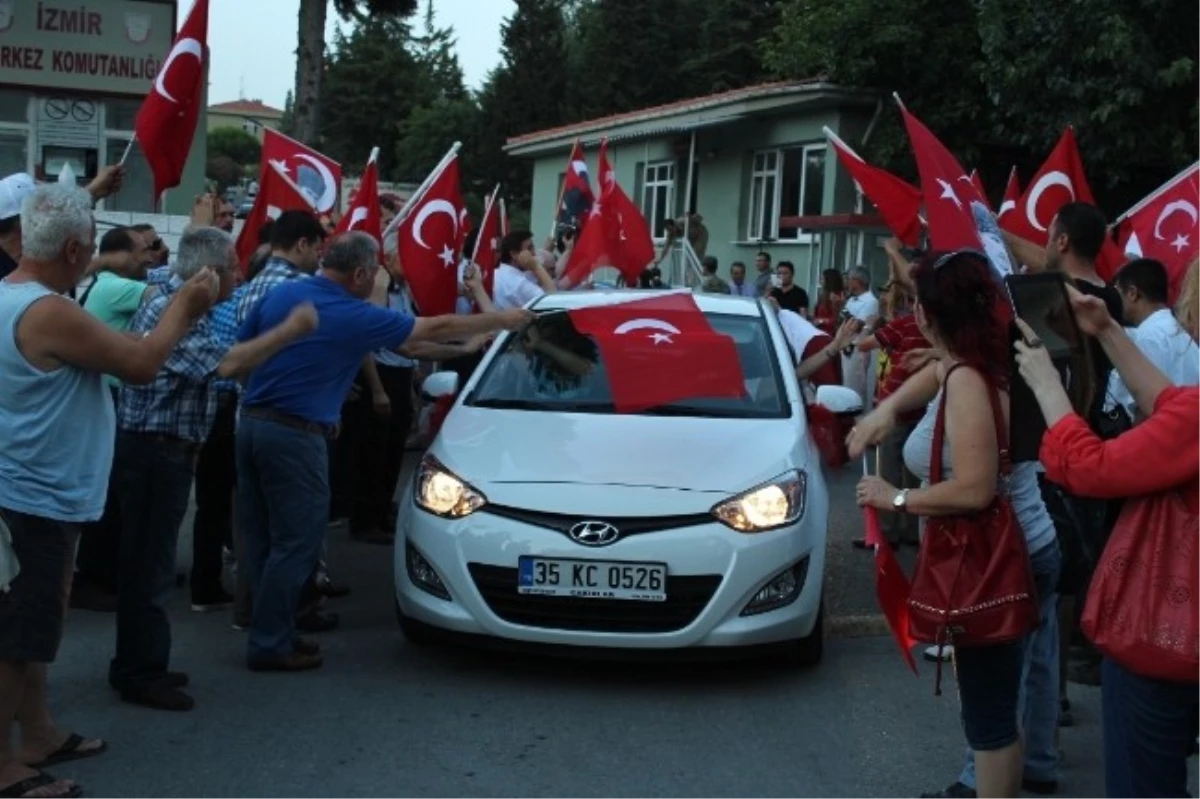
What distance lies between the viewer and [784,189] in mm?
24156

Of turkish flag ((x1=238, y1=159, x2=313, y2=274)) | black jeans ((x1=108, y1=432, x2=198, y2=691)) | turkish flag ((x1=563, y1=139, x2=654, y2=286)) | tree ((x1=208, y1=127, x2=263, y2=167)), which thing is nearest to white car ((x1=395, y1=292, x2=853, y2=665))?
black jeans ((x1=108, y1=432, x2=198, y2=691))

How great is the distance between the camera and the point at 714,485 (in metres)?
6.25

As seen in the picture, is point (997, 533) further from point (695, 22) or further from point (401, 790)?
point (695, 22)

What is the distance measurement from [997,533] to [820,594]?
7.89ft

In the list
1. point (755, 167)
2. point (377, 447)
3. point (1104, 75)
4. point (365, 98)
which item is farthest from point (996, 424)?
point (365, 98)

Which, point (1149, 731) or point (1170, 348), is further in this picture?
point (1170, 348)

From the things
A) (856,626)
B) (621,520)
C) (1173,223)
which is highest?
(1173,223)

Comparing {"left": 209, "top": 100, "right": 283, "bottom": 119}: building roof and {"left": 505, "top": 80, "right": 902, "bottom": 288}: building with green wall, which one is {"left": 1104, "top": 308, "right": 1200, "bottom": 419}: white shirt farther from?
{"left": 209, "top": 100, "right": 283, "bottom": 119}: building roof

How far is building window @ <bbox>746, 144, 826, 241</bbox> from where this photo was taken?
23031mm

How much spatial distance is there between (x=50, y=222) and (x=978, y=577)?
305 centimetres

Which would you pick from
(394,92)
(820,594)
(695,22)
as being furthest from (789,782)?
(394,92)

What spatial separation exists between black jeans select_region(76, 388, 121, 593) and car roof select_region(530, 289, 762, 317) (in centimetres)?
245

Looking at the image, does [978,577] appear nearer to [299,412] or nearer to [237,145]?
[299,412]

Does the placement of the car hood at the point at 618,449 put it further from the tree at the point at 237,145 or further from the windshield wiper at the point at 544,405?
the tree at the point at 237,145
